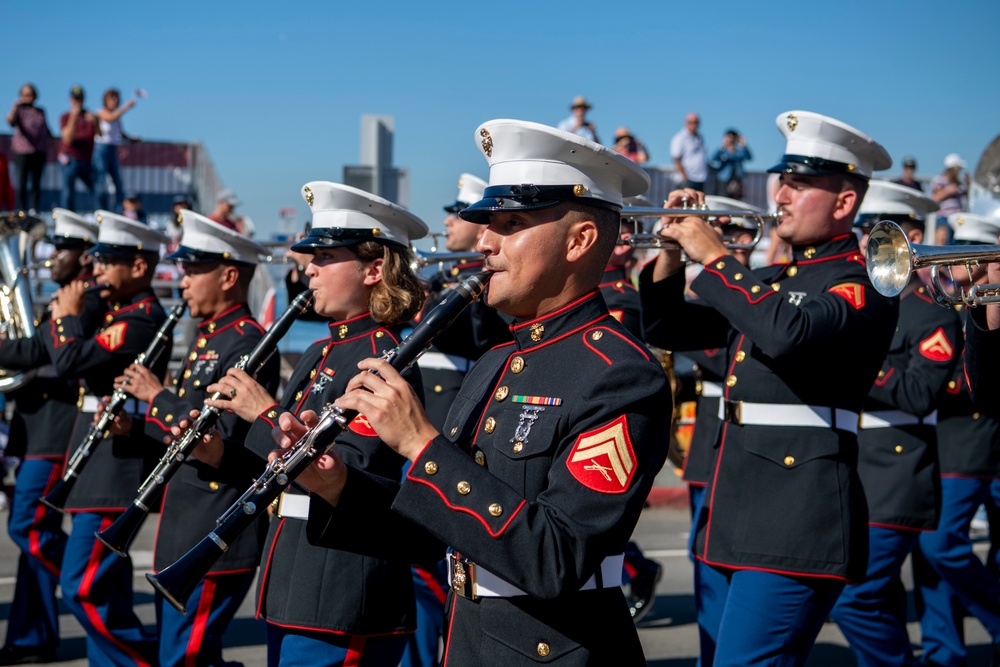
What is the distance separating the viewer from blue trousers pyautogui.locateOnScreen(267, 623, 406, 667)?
3.61 m

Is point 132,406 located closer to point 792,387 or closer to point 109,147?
point 792,387

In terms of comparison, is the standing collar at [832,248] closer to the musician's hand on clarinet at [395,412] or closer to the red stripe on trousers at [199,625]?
the musician's hand on clarinet at [395,412]

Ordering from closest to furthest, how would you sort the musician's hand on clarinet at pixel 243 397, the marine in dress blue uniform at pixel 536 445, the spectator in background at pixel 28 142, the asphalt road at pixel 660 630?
1. the marine in dress blue uniform at pixel 536 445
2. the musician's hand on clarinet at pixel 243 397
3. the asphalt road at pixel 660 630
4. the spectator in background at pixel 28 142

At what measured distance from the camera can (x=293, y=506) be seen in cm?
377

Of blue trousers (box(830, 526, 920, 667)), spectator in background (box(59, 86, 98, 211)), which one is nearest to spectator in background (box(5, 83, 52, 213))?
spectator in background (box(59, 86, 98, 211))

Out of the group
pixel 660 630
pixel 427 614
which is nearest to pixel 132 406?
pixel 427 614

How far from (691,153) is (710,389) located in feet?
30.1

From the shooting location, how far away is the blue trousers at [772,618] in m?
3.74

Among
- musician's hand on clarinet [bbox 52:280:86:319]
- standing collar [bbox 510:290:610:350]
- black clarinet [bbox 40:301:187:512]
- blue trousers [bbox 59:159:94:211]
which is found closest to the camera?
standing collar [bbox 510:290:610:350]

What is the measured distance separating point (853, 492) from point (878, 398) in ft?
5.57

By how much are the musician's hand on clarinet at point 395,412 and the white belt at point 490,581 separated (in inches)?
13.8

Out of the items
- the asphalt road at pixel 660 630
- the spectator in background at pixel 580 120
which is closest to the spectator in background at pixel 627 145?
the spectator in background at pixel 580 120

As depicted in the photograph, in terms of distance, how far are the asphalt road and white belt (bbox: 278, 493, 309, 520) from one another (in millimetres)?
2638

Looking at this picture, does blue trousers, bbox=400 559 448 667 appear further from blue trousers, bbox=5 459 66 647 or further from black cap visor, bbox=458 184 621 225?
black cap visor, bbox=458 184 621 225
